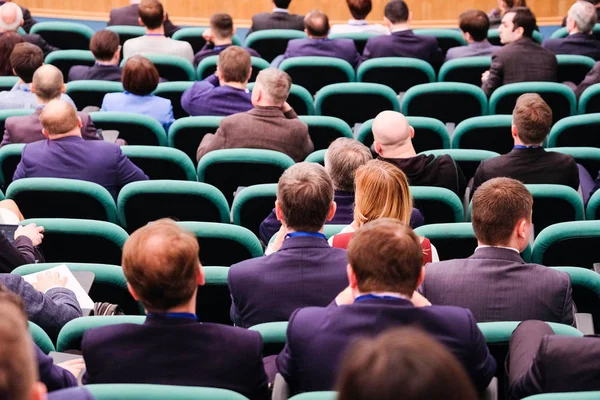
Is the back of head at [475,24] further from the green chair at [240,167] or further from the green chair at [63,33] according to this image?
the green chair at [63,33]

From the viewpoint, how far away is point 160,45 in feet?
25.7

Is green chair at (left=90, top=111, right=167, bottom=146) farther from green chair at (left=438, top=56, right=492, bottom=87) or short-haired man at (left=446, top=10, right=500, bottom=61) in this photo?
short-haired man at (left=446, top=10, right=500, bottom=61)

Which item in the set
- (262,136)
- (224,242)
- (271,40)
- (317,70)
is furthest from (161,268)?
(271,40)

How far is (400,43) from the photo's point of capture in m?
7.70

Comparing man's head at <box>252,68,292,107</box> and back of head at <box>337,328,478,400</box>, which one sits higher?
back of head at <box>337,328,478,400</box>

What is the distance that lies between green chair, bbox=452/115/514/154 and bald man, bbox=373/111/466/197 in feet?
2.16

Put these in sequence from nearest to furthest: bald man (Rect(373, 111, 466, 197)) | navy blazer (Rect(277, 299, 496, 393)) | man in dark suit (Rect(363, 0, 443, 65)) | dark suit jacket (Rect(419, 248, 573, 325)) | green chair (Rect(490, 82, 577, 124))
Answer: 1. navy blazer (Rect(277, 299, 496, 393))
2. dark suit jacket (Rect(419, 248, 573, 325))
3. bald man (Rect(373, 111, 466, 197))
4. green chair (Rect(490, 82, 577, 124))
5. man in dark suit (Rect(363, 0, 443, 65))

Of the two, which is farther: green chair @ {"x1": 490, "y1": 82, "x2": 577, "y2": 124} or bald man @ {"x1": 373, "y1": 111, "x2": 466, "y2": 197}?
green chair @ {"x1": 490, "y1": 82, "x2": 577, "y2": 124}

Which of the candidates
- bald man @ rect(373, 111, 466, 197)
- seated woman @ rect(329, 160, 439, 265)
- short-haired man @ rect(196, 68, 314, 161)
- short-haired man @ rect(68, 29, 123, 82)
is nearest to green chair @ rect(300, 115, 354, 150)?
short-haired man @ rect(196, 68, 314, 161)

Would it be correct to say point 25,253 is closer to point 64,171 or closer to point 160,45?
point 64,171

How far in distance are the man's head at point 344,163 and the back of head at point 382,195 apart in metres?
0.49

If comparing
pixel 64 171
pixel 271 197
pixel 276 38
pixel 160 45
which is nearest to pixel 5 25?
pixel 160 45

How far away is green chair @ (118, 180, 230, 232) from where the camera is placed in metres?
4.45

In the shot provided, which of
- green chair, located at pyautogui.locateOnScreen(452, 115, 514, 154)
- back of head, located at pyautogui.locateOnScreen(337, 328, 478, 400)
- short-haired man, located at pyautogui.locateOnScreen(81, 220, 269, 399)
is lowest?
green chair, located at pyautogui.locateOnScreen(452, 115, 514, 154)
